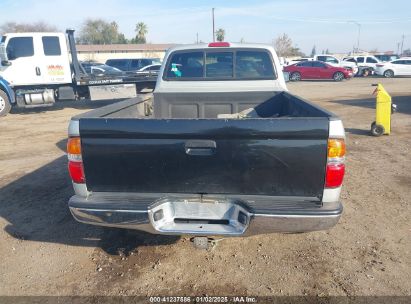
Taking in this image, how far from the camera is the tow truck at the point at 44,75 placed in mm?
11086

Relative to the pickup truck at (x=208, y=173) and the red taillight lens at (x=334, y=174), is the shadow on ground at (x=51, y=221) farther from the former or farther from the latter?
the red taillight lens at (x=334, y=174)

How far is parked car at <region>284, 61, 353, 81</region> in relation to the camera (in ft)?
80.6

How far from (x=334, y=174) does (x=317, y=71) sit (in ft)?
80.6

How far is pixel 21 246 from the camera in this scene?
351 centimetres

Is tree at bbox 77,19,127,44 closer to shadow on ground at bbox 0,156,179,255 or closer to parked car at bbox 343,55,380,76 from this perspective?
parked car at bbox 343,55,380,76

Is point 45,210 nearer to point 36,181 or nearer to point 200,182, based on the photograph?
point 36,181

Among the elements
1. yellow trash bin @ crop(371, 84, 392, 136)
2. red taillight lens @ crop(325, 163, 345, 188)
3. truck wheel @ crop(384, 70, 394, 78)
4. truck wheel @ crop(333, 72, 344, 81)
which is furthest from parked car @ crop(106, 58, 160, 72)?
red taillight lens @ crop(325, 163, 345, 188)

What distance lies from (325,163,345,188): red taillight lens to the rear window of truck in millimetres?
2572

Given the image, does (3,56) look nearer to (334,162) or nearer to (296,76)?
(334,162)

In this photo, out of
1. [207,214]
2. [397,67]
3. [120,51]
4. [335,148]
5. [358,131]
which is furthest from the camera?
[120,51]

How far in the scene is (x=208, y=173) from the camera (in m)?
2.53

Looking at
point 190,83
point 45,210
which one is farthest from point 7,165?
point 190,83

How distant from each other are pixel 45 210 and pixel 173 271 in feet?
7.45

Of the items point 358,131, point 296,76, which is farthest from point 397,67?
point 358,131
